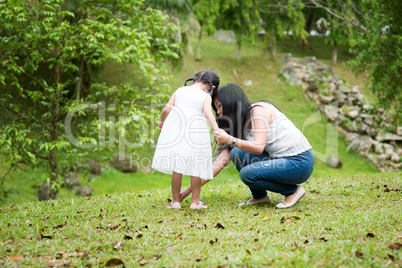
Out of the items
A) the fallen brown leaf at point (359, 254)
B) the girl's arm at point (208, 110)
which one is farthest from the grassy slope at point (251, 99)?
the fallen brown leaf at point (359, 254)

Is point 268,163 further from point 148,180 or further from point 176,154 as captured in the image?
point 148,180

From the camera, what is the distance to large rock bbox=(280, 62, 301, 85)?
58.1 ft

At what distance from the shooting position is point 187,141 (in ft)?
12.3

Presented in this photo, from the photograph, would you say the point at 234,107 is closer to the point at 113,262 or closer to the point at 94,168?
the point at 113,262

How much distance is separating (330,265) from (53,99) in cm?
660

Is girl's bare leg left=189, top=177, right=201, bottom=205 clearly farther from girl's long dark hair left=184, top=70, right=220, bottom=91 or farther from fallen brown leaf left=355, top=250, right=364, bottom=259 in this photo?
fallen brown leaf left=355, top=250, right=364, bottom=259

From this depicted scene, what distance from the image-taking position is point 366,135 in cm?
1458

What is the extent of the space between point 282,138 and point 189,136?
3.01 feet

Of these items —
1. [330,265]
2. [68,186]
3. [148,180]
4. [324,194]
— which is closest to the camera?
[330,265]

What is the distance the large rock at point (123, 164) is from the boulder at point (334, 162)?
6827mm

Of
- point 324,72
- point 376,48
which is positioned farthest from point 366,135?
point 376,48

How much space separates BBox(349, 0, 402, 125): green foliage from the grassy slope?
2.56 metres

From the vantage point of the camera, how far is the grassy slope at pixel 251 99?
35.1ft

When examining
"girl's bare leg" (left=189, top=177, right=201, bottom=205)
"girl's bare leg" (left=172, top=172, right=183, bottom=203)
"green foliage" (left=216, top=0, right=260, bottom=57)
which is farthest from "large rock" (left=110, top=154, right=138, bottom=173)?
"girl's bare leg" (left=189, top=177, right=201, bottom=205)
